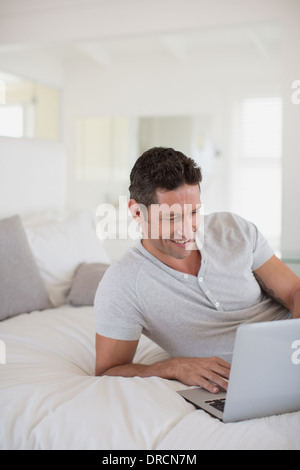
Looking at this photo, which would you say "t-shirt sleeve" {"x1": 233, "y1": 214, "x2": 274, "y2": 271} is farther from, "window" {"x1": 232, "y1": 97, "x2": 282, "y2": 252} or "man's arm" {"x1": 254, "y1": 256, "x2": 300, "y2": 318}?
"window" {"x1": 232, "y1": 97, "x2": 282, "y2": 252}

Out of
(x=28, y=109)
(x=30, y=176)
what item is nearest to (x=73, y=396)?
(x=30, y=176)

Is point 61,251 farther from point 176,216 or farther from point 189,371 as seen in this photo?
point 189,371

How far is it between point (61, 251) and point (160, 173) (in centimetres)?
136

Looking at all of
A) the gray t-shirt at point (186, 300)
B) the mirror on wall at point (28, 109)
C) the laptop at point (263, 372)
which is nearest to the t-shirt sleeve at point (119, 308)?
the gray t-shirt at point (186, 300)

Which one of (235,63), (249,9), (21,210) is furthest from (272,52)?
(21,210)

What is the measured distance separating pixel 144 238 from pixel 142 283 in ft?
0.62

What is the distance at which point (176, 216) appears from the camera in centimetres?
156

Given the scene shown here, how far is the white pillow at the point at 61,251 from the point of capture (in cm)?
273

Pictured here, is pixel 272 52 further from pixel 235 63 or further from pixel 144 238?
pixel 144 238

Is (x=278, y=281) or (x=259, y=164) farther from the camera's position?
(x=259, y=164)

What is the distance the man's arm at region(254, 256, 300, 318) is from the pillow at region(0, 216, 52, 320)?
3.65 feet

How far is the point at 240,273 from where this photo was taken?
170 cm

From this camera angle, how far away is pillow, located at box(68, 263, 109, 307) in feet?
8.44
